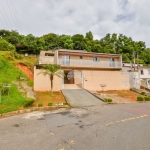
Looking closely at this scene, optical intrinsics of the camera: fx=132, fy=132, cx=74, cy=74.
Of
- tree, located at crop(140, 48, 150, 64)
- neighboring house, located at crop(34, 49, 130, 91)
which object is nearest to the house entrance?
neighboring house, located at crop(34, 49, 130, 91)

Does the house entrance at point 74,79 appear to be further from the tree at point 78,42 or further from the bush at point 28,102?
the tree at point 78,42

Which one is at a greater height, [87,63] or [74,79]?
[87,63]

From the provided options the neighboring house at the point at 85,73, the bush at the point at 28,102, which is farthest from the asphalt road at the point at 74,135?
the neighboring house at the point at 85,73

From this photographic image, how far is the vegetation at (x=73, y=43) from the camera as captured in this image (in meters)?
41.3

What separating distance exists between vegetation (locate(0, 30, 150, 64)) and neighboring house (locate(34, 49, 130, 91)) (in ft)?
48.1

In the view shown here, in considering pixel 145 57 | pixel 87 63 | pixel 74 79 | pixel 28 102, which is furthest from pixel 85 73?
pixel 145 57

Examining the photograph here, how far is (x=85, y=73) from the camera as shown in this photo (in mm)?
20094

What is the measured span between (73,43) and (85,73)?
1048 inches

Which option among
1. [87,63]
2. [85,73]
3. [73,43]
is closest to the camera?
[85,73]

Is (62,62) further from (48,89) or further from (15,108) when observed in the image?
(15,108)

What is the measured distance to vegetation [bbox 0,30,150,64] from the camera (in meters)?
41.3

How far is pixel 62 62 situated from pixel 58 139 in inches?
777

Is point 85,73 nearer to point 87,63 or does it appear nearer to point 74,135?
point 87,63

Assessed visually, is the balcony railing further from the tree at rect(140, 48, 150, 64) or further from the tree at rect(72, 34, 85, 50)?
the tree at rect(140, 48, 150, 64)
